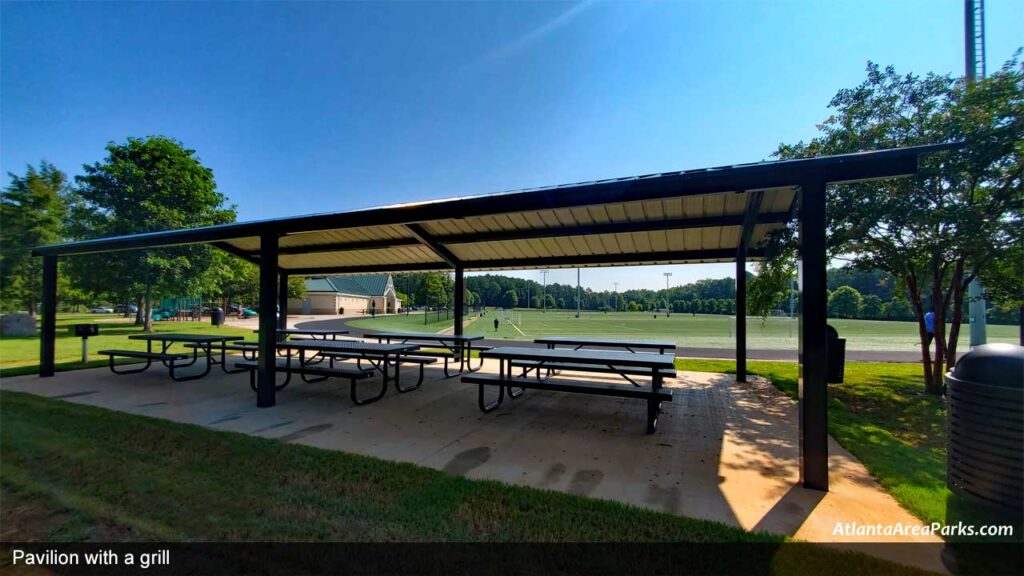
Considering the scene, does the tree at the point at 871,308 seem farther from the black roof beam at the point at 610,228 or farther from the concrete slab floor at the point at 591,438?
the black roof beam at the point at 610,228

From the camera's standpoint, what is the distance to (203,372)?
857 centimetres

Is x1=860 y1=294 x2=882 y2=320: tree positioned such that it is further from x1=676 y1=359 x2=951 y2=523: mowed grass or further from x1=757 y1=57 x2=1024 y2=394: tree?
x1=757 y1=57 x2=1024 y2=394: tree

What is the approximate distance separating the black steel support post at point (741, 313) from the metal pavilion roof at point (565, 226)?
0.34 metres

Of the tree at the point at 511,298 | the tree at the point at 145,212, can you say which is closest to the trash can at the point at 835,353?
the tree at the point at 145,212

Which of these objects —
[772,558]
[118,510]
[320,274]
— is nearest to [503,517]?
[772,558]

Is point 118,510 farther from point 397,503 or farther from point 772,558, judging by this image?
point 772,558

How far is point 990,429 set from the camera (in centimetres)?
258

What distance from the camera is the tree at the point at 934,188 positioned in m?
5.87

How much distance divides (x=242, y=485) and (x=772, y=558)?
3.87 meters

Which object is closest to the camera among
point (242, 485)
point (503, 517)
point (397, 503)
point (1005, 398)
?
point (1005, 398)

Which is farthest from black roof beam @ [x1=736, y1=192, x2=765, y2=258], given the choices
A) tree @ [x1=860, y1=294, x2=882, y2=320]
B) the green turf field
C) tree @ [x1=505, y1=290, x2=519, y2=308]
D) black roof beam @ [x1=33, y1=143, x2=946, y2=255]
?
tree @ [x1=505, y1=290, x2=519, y2=308]

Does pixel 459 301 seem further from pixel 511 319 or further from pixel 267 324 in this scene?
pixel 511 319

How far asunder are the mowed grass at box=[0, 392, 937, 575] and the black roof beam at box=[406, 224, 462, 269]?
4.81m
